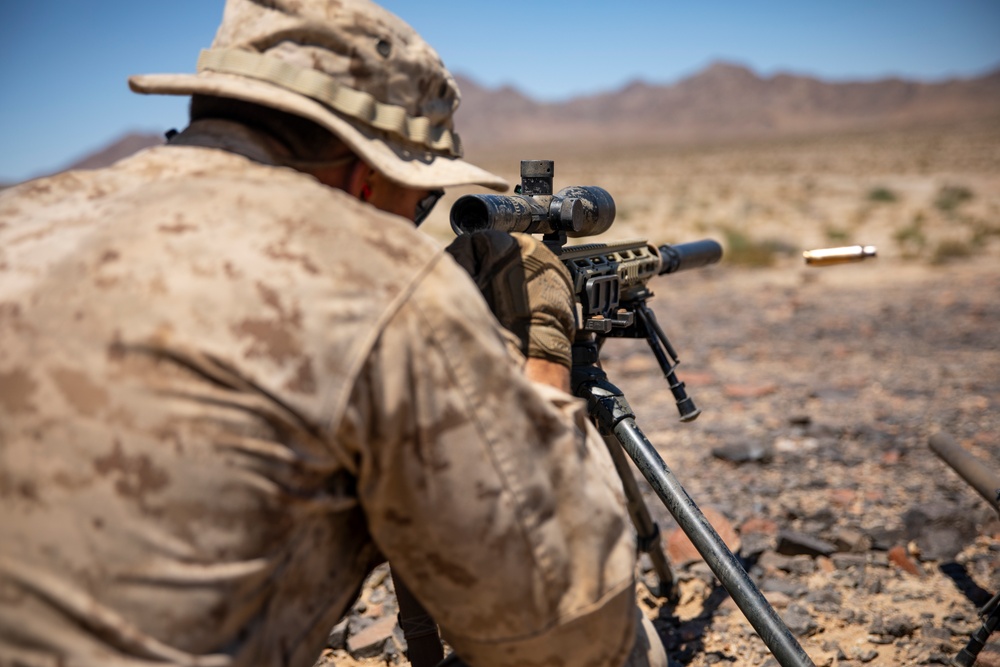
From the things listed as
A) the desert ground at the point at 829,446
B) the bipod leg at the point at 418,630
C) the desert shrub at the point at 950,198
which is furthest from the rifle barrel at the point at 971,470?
the desert shrub at the point at 950,198

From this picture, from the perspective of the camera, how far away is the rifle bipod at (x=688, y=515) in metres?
1.99

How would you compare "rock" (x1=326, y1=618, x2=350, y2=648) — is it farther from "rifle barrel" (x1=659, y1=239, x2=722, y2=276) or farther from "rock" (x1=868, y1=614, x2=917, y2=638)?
"rock" (x1=868, y1=614, x2=917, y2=638)

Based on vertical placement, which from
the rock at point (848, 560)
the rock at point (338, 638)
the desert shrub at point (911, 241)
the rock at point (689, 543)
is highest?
the desert shrub at point (911, 241)

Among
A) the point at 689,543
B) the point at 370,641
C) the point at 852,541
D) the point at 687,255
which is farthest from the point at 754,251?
the point at 370,641

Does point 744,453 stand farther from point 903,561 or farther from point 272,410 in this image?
point 272,410

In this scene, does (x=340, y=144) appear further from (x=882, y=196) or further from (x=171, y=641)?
(x=882, y=196)

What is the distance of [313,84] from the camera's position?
1391 millimetres

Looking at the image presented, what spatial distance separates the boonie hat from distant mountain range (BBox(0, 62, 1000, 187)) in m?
108

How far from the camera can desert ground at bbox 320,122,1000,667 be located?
2.98 m

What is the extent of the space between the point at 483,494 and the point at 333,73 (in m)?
0.77

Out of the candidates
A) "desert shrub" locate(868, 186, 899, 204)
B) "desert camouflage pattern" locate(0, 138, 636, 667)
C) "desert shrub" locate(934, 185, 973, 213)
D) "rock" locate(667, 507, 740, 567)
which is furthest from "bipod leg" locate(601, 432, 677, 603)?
"desert shrub" locate(868, 186, 899, 204)

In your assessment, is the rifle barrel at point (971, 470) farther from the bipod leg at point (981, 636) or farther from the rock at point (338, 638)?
the rock at point (338, 638)

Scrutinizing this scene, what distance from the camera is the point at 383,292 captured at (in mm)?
1172

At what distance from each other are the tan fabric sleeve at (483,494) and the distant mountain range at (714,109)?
10835 cm
